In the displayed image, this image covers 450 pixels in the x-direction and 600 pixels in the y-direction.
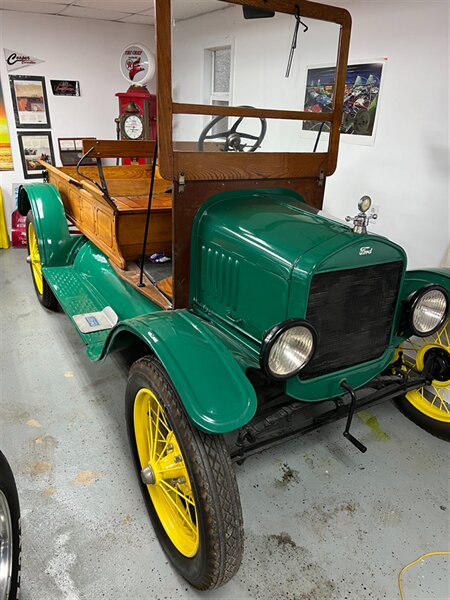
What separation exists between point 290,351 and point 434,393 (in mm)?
1488

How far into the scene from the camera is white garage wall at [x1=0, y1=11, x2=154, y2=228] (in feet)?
16.6

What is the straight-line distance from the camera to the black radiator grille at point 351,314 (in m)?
1.72

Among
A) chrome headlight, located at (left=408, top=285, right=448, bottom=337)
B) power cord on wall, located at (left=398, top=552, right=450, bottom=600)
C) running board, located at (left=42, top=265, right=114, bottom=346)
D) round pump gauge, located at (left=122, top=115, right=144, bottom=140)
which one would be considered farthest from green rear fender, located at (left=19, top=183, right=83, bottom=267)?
power cord on wall, located at (left=398, top=552, right=450, bottom=600)

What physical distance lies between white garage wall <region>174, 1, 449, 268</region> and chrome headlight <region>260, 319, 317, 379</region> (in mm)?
1479

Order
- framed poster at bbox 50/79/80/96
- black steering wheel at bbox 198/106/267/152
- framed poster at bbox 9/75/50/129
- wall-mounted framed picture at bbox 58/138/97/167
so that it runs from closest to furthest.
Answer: black steering wheel at bbox 198/106/267/152
framed poster at bbox 9/75/50/129
framed poster at bbox 50/79/80/96
wall-mounted framed picture at bbox 58/138/97/167

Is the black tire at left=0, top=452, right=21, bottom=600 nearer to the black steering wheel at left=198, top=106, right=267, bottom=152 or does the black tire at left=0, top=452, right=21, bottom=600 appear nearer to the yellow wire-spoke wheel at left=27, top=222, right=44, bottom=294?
the black steering wheel at left=198, top=106, right=267, bottom=152

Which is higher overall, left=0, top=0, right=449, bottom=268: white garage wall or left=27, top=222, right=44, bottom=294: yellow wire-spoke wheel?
left=0, top=0, right=449, bottom=268: white garage wall

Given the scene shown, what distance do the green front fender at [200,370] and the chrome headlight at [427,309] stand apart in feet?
2.89

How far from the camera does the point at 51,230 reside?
11.0 ft

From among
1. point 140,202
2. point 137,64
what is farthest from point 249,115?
point 137,64

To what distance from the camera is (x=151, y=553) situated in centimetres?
178

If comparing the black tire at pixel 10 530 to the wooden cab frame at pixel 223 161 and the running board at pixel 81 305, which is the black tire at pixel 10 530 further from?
the wooden cab frame at pixel 223 161

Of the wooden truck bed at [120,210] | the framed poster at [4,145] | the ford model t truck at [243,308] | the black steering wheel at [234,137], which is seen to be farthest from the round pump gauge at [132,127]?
the black steering wheel at [234,137]

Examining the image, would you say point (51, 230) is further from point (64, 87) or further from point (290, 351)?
point (64, 87)
